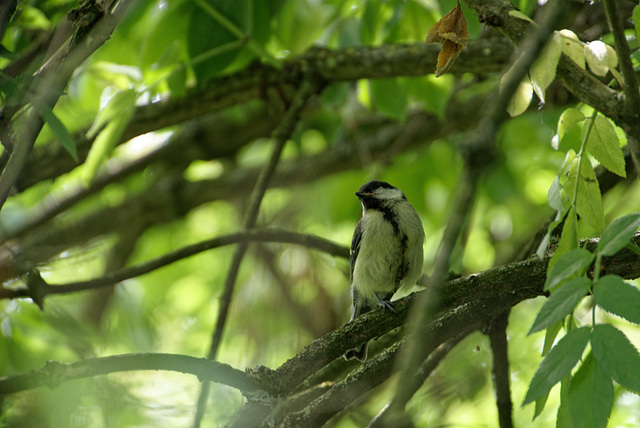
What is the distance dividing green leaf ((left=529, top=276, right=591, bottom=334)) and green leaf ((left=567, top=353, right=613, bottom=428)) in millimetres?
145

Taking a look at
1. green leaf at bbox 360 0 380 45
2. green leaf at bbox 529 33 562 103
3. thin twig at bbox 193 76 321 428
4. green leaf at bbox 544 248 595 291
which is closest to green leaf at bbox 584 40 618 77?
green leaf at bbox 529 33 562 103

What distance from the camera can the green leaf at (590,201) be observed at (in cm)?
161

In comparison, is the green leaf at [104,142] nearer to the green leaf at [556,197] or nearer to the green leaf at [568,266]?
the green leaf at [556,197]

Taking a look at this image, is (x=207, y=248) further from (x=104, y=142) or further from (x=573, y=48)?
(x=573, y=48)

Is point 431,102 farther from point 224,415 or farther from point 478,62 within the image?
point 224,415

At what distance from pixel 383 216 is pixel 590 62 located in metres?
2.02

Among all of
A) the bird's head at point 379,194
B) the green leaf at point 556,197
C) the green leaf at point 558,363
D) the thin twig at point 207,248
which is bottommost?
the bird's head at point 379,194

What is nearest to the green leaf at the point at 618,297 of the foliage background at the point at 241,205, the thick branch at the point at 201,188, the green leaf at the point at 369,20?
the foliage background at the point at 241,205

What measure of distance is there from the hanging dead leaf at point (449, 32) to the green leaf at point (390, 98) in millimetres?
1483

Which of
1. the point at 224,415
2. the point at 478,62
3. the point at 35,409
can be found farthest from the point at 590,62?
the point at 35,409

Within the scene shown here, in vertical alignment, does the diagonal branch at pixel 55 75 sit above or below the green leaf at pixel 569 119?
above

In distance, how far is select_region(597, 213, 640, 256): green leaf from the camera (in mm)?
1227

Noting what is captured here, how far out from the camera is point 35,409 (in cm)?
246

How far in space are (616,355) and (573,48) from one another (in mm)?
987
